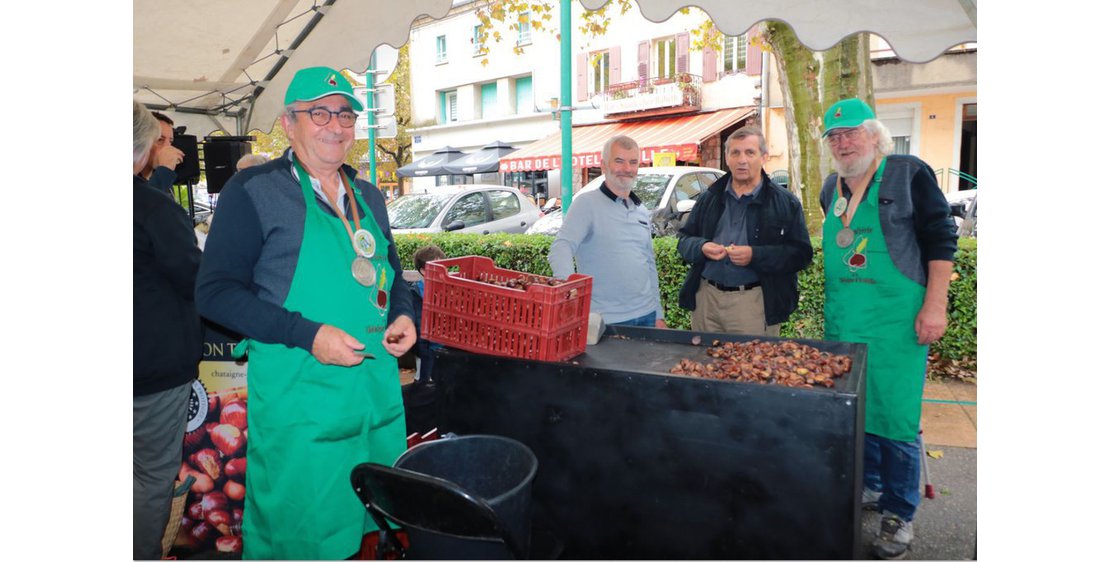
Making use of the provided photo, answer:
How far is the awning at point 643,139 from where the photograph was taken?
20375 millimetres

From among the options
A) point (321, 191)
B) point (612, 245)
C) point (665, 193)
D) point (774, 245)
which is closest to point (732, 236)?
point (774, 245)

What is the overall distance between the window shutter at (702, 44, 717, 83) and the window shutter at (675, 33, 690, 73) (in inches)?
36.5

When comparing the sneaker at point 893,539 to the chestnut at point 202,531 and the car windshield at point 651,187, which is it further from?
the car windshield at point 651,187

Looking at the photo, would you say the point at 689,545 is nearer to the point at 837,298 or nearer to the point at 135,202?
the point at 837,298

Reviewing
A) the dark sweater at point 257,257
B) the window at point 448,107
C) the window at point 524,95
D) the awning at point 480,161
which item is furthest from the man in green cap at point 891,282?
the window at point 448,107

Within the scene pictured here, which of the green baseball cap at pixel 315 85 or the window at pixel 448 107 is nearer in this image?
the green baseball cap at pixel 315 85

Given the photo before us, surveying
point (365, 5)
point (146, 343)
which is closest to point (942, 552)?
point (146, 343)

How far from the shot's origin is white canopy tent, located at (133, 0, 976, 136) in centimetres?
343

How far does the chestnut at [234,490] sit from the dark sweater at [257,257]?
1.44 metres

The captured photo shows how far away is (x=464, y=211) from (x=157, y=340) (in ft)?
29.8

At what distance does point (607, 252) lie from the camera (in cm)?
395

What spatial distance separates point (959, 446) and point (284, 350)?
4.33 m

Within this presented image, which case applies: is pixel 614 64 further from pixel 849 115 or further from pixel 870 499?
pixel 870 499

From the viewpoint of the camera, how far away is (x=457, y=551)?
184 centimetres
